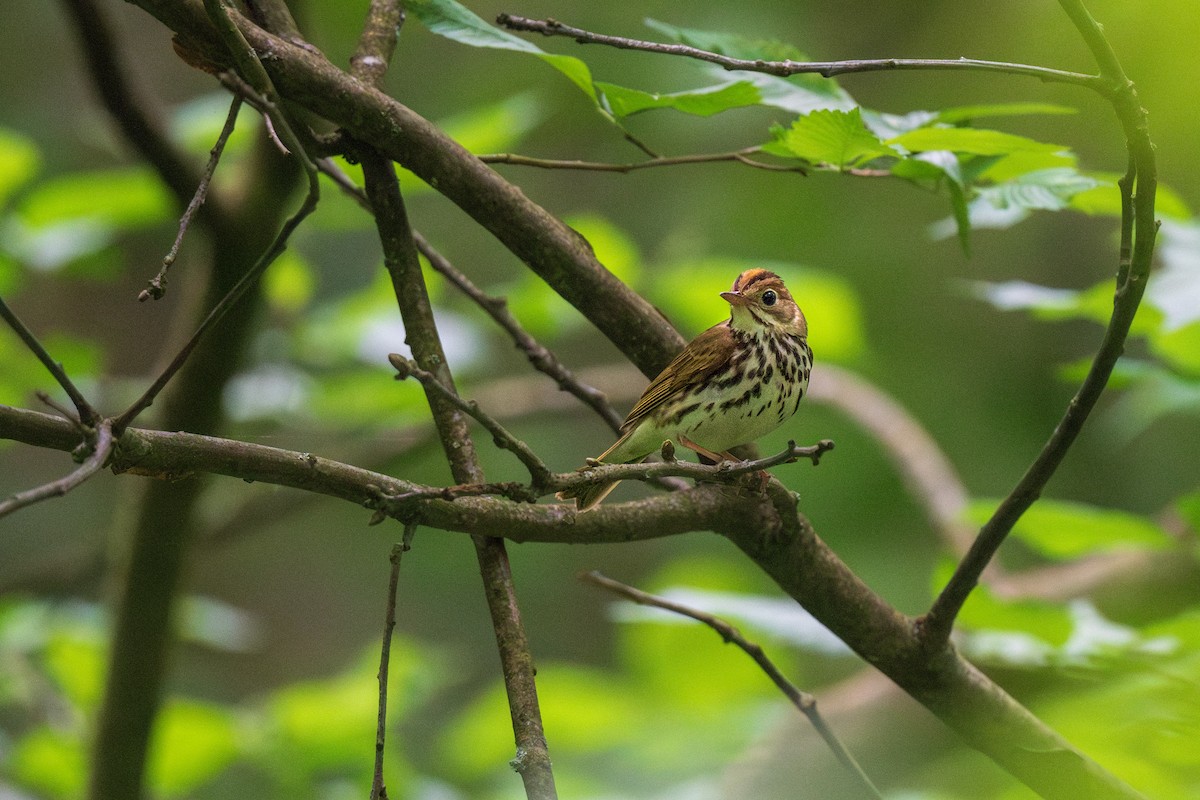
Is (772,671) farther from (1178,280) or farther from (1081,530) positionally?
(1178,280)

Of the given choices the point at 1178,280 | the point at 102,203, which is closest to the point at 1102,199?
the point at 1178,280

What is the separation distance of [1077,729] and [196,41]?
1.33 m

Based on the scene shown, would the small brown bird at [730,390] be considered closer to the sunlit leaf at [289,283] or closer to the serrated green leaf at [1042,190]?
the serrated green leaf at [1042,190]

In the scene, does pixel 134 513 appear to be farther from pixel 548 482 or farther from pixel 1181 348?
pixel 1181 348

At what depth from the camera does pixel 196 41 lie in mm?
1386

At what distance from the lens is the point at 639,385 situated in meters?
3.56

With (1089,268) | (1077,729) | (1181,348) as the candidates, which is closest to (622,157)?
(1089,268)

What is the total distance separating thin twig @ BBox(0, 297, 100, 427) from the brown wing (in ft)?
3.25

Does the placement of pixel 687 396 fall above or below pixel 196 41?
above

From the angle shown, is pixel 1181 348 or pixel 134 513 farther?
pixel 134 513

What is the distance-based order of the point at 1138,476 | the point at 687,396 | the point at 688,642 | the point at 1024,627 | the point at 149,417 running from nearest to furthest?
the point at 1024,627 < the point at 687,396 < the point at 149,417 < the point at 688,642 < the point at 1138,476

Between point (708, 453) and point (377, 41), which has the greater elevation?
point (377, 41)

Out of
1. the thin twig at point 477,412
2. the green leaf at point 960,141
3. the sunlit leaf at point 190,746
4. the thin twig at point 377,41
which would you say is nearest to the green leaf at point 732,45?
the green leaf at point 960,141

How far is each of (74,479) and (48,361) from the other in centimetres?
12
